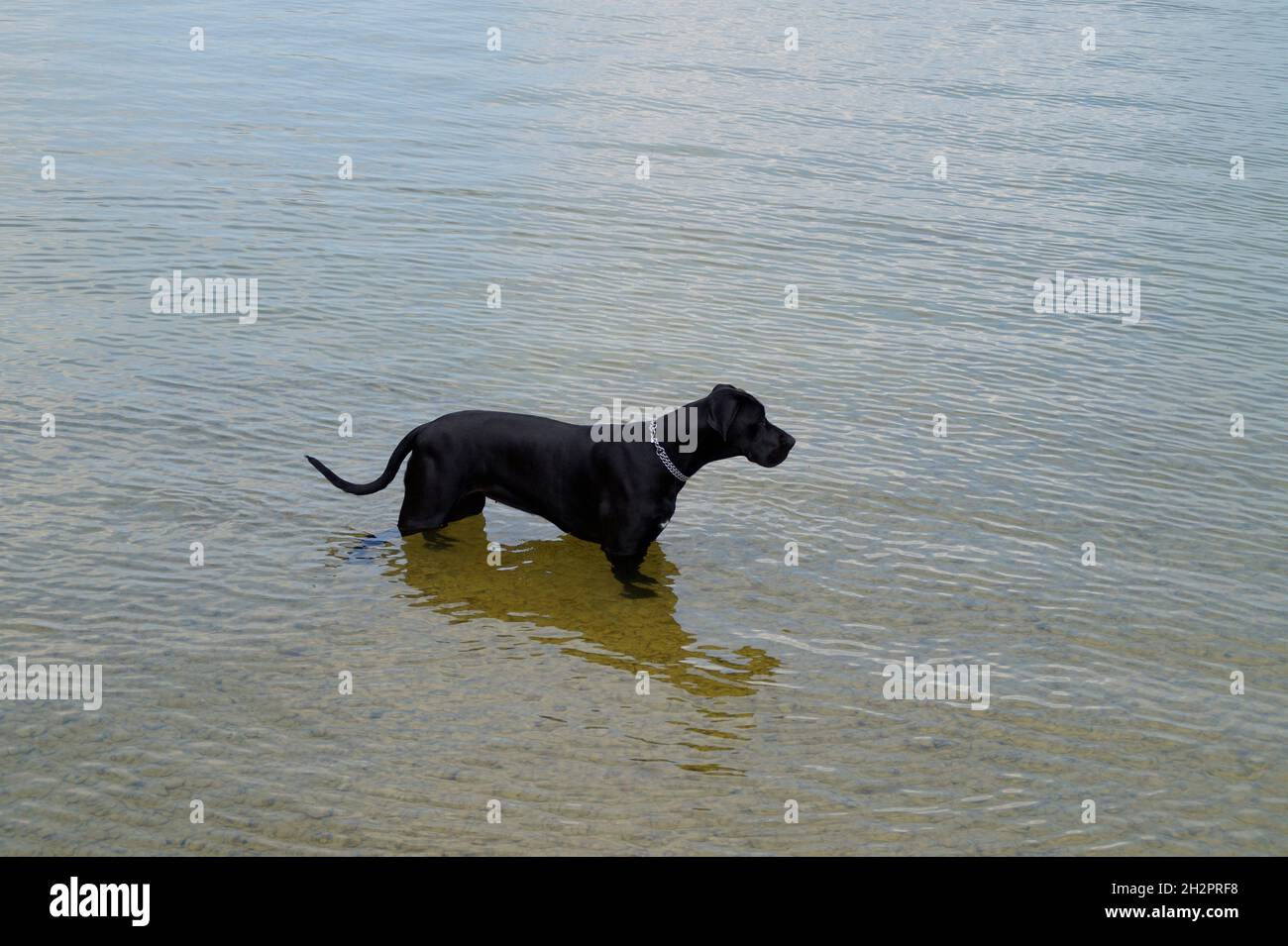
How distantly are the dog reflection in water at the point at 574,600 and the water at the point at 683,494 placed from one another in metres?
0.03

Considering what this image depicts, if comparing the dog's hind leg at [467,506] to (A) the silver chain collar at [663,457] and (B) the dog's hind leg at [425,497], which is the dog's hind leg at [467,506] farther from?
(A) the silver chain collar at [663,457]

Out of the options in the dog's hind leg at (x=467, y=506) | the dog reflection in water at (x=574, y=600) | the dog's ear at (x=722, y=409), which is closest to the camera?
the dog reflection in water at (x=574, y=600)

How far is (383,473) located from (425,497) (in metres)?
0.33

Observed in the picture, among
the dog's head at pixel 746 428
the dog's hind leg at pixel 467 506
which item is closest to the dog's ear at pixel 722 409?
the dog's head at pixel 746 428

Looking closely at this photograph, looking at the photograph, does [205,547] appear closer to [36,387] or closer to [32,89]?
[36,387]

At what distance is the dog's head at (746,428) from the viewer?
8.00m

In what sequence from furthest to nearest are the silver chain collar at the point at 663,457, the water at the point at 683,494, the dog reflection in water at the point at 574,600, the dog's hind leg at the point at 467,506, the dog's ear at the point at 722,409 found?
the dog's hind leg at the point at 467,506 → the silver chain collar at the point at 663,457 → the dog's ear at the point at 722,409 → the dog reflection in water at the point at 574,600 → the water at the point at 683,494

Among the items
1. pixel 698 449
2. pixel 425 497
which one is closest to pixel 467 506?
pixel 425 497

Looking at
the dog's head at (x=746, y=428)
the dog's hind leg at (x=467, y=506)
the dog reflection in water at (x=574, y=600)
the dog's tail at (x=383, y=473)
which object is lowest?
the dog reflection in water at (x=574, y=600)

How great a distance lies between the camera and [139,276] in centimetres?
1329

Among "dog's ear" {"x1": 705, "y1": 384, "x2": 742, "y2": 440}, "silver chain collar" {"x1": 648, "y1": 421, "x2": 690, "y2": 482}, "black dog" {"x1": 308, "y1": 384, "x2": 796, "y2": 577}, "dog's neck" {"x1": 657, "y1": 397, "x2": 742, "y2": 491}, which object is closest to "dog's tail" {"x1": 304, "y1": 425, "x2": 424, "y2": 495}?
"black dog" {"x1": 308, "y1": 384, "x2": 796, "y2": 577}

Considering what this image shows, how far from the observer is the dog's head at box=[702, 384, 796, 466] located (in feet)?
26.2

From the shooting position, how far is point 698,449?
805 centimetres

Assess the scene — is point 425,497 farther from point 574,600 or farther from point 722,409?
point 722,409
